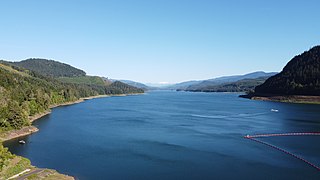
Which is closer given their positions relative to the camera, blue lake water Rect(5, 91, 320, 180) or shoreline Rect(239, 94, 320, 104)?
blue lake water Rect(5, 91, 320, 180)

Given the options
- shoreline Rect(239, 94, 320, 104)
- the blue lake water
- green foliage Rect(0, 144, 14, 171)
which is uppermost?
shoreline Rect(239, 94, 320, 104)

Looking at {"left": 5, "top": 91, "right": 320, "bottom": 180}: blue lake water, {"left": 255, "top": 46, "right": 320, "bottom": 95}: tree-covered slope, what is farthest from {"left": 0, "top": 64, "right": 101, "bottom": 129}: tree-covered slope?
{"left": 255, "top": 46, "right": 320, "bottom": 95}: tree-covered slope

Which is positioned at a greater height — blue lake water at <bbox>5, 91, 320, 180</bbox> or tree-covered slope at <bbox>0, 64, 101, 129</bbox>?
tree-covered slope at <bbox>0, 64, 101, 129</bbox>

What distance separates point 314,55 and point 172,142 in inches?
5249

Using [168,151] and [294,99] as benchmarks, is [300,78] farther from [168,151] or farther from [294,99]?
[168,151]

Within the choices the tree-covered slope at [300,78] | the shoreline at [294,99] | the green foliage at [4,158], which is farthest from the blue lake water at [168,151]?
the tree-covered slope at [300,78]

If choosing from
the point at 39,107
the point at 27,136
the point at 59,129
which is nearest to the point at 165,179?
the point at 27,136

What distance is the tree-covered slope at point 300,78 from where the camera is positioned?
419ft

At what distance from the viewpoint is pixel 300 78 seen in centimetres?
13725

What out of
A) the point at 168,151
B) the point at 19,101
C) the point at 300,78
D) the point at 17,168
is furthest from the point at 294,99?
the point at 17,168

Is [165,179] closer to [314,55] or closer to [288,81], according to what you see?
[288,81]

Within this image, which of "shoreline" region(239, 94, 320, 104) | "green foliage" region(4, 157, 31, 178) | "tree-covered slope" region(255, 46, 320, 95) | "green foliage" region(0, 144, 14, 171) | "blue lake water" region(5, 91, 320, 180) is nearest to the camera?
"green foliage" region(4, 157, 31, 178)

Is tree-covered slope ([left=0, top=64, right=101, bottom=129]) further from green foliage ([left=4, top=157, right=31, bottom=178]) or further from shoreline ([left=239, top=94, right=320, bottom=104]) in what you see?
shoreline ([left=239, top=94, right=320, bottom=104])

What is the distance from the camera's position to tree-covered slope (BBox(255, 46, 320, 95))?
419 feet
